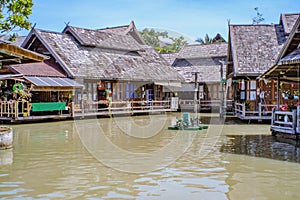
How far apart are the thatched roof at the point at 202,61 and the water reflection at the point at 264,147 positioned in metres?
19.7

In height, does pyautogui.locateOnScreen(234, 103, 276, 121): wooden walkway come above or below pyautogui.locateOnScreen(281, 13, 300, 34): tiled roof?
below

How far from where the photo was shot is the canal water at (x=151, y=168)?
6836mm

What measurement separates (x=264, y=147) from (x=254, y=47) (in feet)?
42.4

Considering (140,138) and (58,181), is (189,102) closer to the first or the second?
(140,138)

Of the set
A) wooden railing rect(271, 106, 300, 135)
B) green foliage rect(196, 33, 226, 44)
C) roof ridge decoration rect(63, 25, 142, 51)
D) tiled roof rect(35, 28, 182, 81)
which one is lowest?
wooden railing rect(271, 106, 300, 135)

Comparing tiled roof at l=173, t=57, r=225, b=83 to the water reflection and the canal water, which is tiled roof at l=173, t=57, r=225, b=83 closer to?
the water reflection

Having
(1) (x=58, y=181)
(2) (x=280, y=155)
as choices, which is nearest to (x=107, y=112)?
(2) (x=280, y=155)

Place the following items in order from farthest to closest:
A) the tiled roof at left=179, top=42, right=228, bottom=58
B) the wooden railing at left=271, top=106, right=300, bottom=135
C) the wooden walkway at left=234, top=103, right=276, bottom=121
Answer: the tiled roof at left=179, top=42, right=228, bottom=58 → the wooden walkway at left=234, top=103, right=276, bottom=121 → the wooden railing at left=271, top=106, right=300, bottom=135

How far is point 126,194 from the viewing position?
22.0ft

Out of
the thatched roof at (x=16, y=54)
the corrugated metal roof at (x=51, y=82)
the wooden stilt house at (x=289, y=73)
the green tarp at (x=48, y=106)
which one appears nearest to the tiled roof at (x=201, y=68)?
the corrugated metal roof at (x=51, y=82)

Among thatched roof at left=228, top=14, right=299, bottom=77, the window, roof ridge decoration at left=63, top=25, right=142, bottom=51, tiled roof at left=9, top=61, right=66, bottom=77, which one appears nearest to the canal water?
tiled roof at left=9, top=61, right=66, bottom=77

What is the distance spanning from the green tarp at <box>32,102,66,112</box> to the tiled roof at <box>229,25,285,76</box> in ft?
32.8

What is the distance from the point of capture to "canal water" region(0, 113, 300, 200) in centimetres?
684

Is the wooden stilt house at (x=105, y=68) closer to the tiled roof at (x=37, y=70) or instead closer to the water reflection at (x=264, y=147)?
the tiled roof at (x=37, y=70)
